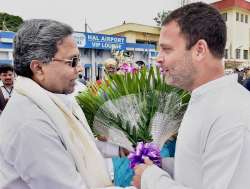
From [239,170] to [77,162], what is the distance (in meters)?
0.71

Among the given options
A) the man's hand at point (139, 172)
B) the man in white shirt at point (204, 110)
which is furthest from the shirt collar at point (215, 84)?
the man's hand at point (139, 172)

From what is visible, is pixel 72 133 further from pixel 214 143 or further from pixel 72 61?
pixel 214 143

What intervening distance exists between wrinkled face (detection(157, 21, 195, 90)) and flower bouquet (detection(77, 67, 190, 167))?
0.43m

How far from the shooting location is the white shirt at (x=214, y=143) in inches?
43.0

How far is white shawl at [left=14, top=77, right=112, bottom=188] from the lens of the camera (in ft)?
4.91

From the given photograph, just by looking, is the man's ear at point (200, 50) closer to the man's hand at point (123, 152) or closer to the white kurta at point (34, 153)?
the white kurta at point (34, 153)

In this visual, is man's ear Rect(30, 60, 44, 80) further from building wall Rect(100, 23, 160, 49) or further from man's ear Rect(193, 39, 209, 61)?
building wall Rect(100, 23, 160, 49)

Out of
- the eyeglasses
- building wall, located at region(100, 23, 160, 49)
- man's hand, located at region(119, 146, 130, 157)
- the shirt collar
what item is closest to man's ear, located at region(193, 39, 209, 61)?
the shirt collar

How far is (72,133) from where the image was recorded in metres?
1.58

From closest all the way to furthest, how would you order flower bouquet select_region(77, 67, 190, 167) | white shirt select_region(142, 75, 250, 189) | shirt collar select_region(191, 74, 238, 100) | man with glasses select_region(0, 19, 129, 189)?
white shirt select_region(142, 75, 250, 189), shirt collar select_region(191, 74, 238, 100), man with glasses select_region(0, 19, 129, 189), flower bouquet select_region(77, 67, 190, 167)

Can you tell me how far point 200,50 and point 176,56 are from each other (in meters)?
0.10

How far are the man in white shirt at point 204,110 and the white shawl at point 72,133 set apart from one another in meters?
0.23

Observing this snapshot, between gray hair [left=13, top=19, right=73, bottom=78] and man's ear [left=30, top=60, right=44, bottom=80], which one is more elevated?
gray hair [left=13, top=19, right=73, bottom=78]

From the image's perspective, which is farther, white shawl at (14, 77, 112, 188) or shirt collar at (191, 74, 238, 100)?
white shawl at (14, 77, 112, 188)
